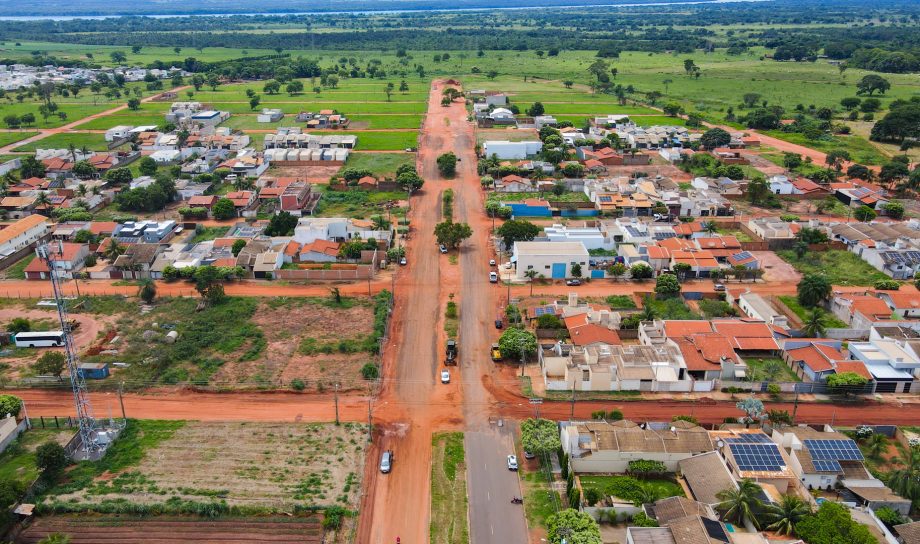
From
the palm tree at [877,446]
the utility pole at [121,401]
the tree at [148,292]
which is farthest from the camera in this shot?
the tree at [148,292]

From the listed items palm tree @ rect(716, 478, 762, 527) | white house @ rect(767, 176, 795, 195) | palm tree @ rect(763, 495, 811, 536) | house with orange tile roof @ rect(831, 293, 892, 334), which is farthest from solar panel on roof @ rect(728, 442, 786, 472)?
white house @ rect(767, 176, 795, 195)

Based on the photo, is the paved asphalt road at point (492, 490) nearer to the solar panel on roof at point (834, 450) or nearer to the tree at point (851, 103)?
the solar panel on roof at point (834, 450)

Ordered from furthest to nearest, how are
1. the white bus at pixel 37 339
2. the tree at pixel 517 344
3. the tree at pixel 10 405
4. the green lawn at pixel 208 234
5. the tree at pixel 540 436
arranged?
1. the green lawn at pixel 208 234
2. the white bus at pixel 37 339
3. the tree at pixel 517 344
4. the tree at pixel 10 405
5. the tree at pixel 540 436

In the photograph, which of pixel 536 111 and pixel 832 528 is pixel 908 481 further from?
pixel 536 111

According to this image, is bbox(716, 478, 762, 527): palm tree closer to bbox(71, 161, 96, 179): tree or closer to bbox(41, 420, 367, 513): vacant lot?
bbox(41, 420, 367, 513): vacant lot

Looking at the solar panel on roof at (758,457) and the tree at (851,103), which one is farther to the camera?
the tree at (851,103)

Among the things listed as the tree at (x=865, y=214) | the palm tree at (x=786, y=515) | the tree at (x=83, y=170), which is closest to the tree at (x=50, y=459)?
the palm tree at (x=786, y=515)

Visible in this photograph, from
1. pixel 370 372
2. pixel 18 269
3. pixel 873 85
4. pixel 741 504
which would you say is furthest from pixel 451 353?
pixel 873 85
